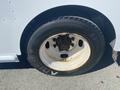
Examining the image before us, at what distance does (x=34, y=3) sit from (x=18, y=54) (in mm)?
677

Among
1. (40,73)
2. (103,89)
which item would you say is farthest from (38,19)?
(103,89)

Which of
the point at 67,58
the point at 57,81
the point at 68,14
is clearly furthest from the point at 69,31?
the point at 57,81

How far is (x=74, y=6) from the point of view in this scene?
3211 millimetres

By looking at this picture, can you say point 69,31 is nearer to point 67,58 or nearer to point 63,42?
point 63,42

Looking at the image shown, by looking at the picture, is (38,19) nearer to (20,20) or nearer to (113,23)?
(20,20)

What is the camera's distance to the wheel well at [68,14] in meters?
3.23

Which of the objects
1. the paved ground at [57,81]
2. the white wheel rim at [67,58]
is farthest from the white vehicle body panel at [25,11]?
the paved ground at [57,81]

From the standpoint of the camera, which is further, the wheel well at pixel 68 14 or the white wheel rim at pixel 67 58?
the white wheel rim at pixel 67 58

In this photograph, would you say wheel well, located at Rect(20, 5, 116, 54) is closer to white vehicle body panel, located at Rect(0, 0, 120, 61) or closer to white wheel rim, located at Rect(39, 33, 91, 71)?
white vehicle body panel, located at Rect(0, 0, 120, 61)

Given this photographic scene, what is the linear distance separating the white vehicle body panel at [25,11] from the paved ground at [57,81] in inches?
21.3

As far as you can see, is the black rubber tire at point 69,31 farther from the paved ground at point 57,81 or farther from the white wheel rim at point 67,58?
the paved ground at point 57,81

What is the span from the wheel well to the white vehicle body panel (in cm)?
5

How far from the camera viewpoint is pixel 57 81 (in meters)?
3.63

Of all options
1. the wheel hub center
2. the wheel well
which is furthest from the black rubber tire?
the wheel hub center
